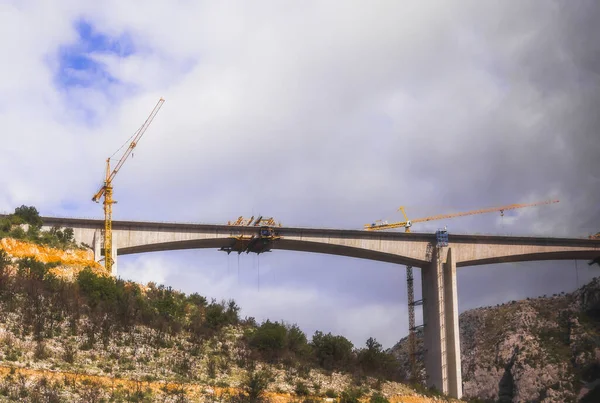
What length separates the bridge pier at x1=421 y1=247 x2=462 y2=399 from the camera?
268ft

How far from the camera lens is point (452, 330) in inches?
3270

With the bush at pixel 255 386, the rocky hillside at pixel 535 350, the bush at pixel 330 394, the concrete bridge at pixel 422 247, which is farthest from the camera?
the rocky hillside at pixel 535 350

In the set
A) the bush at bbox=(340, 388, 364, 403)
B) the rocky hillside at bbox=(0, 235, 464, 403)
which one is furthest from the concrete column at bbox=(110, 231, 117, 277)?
the bush at bbox=(340, 388, 364, 403)

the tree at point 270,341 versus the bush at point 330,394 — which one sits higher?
the tree at point 270,341

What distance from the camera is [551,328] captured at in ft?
330

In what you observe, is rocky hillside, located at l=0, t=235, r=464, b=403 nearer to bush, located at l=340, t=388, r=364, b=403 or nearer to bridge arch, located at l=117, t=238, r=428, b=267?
bush, located at l=340, t=388, r=364, b=403

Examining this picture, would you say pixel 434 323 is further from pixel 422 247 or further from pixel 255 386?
pixel 255 386

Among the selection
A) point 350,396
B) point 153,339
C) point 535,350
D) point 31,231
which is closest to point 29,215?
point 31,231

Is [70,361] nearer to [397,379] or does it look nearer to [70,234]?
[397,379]

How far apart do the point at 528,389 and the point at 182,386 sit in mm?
58839

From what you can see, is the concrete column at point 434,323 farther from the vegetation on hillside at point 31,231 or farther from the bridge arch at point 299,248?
the vegetation on hillside at point 31,231

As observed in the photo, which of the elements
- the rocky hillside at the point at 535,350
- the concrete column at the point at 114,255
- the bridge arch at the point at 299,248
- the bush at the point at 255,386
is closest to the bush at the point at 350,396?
the bush at the point at 255,386

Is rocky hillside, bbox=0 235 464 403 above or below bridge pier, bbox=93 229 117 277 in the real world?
below

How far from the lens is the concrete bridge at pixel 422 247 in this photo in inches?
3027
